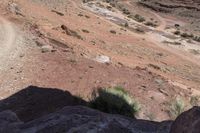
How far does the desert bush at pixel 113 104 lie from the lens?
11508mm

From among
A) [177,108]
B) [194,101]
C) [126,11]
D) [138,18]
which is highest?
[177,108]

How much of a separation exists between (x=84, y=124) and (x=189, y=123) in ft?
6.42

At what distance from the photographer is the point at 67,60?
1672 centimetres

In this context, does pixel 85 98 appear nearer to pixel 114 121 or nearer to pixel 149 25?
pixel 114 121

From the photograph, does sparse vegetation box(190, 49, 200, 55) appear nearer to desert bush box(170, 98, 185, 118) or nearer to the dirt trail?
the dirt trail

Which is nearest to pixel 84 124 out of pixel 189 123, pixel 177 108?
pixel 189 123

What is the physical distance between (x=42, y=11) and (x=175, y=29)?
23609mm

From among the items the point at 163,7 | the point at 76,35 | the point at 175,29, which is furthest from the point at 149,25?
the point at 76,35

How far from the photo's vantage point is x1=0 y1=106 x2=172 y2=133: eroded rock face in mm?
7930

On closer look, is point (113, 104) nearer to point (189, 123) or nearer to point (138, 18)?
point (189, 123)

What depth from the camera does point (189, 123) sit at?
22.0 feet

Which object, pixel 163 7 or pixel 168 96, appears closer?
pixel 168 96

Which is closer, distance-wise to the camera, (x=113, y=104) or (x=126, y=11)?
(x=113, y=104)

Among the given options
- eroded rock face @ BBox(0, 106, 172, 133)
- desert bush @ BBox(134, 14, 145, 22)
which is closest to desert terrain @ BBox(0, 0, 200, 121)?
eroded rock face @ BBox(0, 106, 172, 133)
